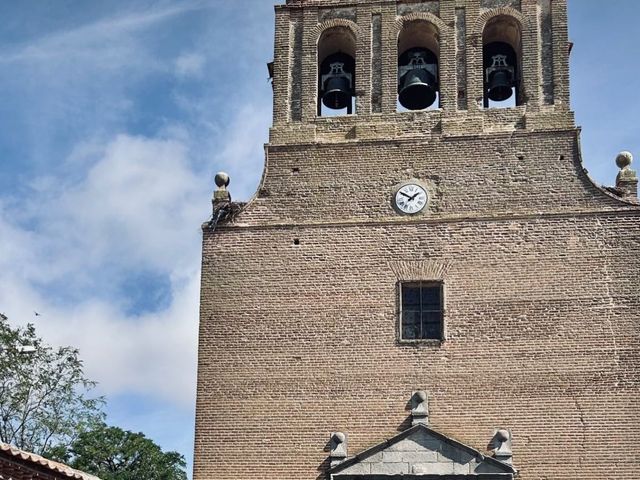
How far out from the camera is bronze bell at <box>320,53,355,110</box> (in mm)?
21406

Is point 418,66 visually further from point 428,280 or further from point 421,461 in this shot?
point 421,461

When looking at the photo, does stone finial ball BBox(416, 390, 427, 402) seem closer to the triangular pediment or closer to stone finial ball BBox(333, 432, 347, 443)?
the triangular pediment

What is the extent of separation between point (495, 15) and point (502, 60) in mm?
893

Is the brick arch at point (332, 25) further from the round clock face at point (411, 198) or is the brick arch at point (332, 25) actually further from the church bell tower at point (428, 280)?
the round clock face at point (411, 198)

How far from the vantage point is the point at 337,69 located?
21.8 meters

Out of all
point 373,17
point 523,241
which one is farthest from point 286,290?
point 373,17

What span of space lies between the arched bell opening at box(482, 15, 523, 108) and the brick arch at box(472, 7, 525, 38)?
0.26 feet

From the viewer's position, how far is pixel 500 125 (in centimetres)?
2020

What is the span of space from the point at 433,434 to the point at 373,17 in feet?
28.3

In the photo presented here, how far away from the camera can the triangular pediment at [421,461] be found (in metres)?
17.3

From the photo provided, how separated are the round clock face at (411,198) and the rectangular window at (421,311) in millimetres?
1443

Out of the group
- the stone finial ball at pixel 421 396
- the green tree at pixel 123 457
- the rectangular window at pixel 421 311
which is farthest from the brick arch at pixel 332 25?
the green tree at pixel 123 457

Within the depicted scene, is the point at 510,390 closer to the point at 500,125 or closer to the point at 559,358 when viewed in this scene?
the point at 559,358

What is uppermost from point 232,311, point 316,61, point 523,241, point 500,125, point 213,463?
point 316,61
